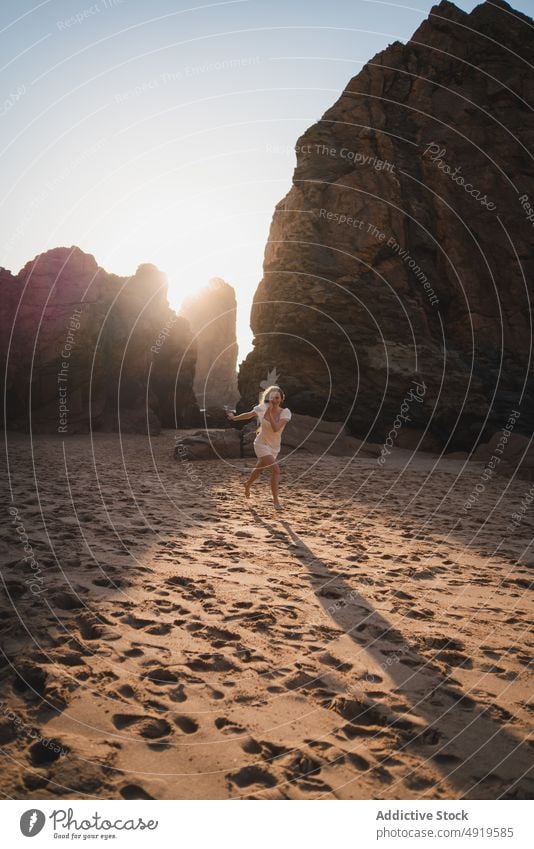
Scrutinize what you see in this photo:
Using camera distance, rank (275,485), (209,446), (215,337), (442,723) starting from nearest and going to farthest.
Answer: (442,723), (275,485), (209,446), (215,337)

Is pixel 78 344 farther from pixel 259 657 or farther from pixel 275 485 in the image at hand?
pixel 259 657

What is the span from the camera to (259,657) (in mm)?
3604

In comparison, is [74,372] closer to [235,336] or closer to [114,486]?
[114,486]

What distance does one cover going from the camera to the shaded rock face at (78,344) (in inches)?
876

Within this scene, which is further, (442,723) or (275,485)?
(275,485)

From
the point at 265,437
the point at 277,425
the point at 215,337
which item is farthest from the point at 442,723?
the point at 215,337

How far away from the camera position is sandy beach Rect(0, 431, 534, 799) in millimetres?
2514

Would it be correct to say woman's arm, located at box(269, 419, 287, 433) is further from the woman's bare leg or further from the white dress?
the woman's bare leg

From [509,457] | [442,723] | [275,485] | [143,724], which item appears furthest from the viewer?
[509,457]

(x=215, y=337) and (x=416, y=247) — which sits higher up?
(x=215, y=337)

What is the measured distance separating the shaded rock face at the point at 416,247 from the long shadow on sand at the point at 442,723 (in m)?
16.8

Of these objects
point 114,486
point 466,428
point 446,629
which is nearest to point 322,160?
point 466,428

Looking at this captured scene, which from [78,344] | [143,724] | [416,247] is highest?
[416,247]

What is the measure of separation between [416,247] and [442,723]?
2359 cm
